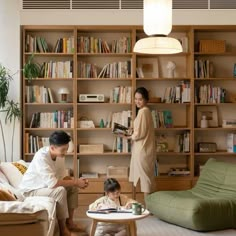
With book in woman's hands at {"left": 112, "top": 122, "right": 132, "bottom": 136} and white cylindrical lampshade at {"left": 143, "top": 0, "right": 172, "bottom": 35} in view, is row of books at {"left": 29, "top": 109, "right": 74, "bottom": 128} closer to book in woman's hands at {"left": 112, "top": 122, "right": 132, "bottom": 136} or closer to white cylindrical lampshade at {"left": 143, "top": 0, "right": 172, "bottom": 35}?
book in woman's hands at {"left": 112, "top": 122, "right": 132, "bottom": 136}

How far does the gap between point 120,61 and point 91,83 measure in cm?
52

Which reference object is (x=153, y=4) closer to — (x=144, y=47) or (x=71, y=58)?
(x=144, y=47)

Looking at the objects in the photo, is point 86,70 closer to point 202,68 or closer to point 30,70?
point 30,70

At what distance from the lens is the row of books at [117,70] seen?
7.05 metres

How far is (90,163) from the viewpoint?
7285mm

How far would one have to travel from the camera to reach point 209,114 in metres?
7.25

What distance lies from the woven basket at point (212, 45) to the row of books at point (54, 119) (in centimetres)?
203

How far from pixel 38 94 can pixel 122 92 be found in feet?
3.78

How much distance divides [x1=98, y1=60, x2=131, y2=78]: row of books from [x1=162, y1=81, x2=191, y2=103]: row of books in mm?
617

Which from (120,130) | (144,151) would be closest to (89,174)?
(120,130)

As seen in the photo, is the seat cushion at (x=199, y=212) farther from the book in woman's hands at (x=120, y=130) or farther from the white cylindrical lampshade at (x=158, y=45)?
the white cylindrical lampshade at (x=158, y=45)

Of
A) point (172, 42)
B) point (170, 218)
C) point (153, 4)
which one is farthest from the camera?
point (170, 218)

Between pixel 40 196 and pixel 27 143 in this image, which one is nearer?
pixel 40 196

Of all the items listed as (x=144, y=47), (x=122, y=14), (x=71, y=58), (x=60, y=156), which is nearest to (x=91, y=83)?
(x=71, y=58)
